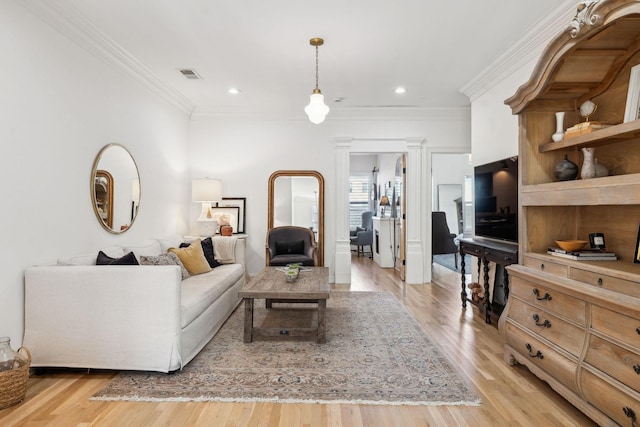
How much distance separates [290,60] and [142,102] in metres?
1.79

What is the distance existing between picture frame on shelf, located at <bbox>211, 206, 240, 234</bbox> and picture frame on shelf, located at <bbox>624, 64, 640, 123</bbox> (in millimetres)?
4762

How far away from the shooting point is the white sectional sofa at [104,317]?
2.46 m

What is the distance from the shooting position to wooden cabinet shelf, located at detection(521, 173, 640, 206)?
70.4 inches

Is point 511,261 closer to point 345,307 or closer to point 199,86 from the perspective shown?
point 345,307

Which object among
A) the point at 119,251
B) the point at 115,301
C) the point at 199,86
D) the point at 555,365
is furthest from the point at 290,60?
the point at 555,365

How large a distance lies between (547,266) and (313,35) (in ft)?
8.63

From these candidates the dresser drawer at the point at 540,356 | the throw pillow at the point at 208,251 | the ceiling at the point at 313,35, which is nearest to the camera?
the dresser drawer at the point at 540,356

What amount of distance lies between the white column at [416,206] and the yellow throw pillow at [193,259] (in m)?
3.10

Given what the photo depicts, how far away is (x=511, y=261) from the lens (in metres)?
3.05

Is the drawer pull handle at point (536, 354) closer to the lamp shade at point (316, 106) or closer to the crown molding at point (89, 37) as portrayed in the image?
the lamp shade at point (316, 106)

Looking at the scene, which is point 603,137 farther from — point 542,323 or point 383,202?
point 383,202

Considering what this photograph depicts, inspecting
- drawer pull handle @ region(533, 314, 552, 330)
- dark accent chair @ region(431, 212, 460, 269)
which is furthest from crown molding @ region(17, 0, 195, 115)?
dark accent chair @ region(431, 212, 460, 269)

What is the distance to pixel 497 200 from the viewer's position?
145 inches

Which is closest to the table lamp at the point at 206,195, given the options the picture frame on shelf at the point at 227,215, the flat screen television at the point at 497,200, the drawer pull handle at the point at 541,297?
the picture frame on shelf at the point at 227,215
